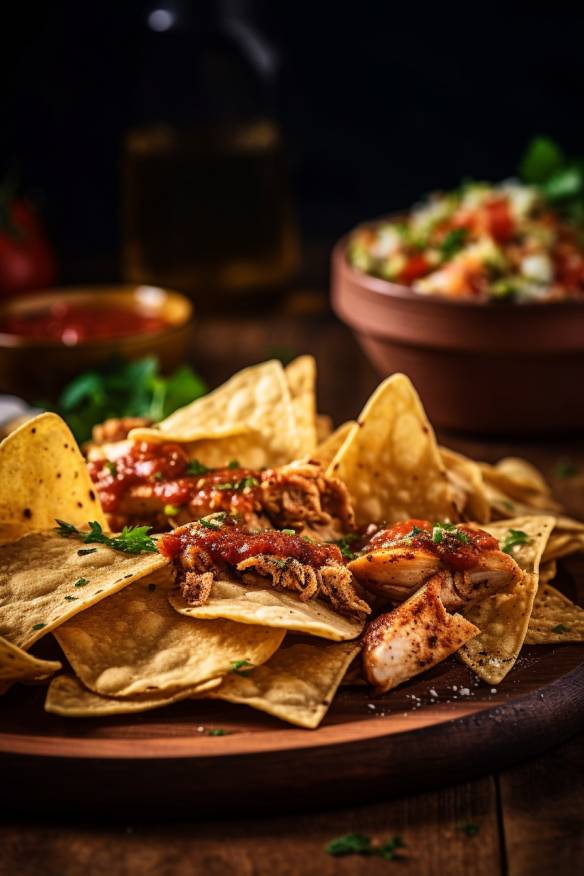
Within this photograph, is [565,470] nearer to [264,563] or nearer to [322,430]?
[322,430]

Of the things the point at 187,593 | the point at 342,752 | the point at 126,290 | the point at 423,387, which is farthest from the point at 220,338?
the point at 342,752

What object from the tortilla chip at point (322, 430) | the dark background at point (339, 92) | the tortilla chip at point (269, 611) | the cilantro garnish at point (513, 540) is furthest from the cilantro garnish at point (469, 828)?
the dark background at point (339, 92)

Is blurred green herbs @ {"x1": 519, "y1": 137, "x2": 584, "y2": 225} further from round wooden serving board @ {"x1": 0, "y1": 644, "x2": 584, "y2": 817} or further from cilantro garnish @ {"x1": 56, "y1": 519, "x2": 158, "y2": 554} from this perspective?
round wooden serving board @ {"x1": 0, "y1": 644, "x2": 584, "y2": 817}

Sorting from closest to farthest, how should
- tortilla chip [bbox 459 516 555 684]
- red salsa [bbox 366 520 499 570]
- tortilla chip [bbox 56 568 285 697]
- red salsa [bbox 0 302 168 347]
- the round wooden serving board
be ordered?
the round wooden serving board → tortilla chip [bbox 56 568 285 697] → tortilla chip [bbox 459 516 555 684] → red salsa [bbox 366 520 499 570] → red salsa [bbox 0 302 168 347]

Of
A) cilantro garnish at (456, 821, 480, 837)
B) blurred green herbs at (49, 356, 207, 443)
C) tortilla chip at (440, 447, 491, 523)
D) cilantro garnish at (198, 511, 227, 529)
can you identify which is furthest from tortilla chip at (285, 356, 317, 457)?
A: cilantro garnish at (456, 821, 480, 837)

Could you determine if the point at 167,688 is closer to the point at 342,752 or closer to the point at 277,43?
the point at 342,752

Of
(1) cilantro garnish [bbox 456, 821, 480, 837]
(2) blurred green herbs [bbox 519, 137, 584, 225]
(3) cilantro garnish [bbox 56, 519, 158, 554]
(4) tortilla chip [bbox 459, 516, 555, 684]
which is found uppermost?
(2) blurred green herbs [bbox 519, 137, 584, 225]

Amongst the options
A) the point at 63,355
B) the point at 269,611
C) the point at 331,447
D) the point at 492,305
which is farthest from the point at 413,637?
the point at 63,355
